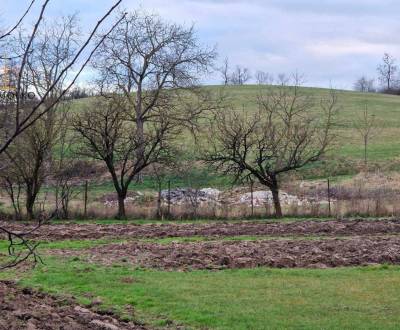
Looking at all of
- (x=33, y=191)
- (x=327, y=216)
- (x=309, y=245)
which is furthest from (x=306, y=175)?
(x=309, y=245)

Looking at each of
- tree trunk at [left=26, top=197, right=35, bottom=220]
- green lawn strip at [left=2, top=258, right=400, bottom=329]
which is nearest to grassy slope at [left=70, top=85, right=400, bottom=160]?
tree trunk at [left=26, top=197, right=35, bottom=220]

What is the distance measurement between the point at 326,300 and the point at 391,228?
497 inches

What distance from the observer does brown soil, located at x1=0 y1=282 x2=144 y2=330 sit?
7.40 m

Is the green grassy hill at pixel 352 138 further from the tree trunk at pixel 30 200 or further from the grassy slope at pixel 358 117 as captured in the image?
the tree trunk at pixel 30 200

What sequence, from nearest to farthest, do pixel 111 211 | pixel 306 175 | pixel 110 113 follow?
pixel 111 211
pixel 110 113
pixel 306 175

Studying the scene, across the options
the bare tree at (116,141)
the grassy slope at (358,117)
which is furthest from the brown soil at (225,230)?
the grassy slope at (358,117)

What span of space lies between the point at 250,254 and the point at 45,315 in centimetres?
830

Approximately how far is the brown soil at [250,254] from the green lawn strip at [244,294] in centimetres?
83

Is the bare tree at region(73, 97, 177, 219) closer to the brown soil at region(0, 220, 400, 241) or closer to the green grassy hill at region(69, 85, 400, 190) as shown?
the brown soil at region(0, 220, 400, 241)

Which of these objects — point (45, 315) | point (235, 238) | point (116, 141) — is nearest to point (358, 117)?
point (116, 141)

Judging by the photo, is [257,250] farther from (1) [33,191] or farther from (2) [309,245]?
(1) [33,191]

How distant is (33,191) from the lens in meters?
31.3

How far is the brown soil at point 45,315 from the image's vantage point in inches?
291

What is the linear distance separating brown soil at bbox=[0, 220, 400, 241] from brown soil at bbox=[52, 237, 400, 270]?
130 inches
